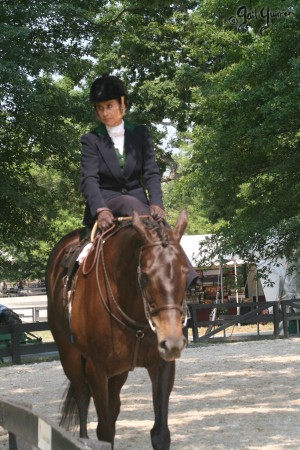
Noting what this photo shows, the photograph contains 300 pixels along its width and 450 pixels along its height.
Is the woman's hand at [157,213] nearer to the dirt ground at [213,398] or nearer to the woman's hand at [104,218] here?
the woman's hand at [104,218]

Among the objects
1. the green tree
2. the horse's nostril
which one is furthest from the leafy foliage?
the horse's nostril

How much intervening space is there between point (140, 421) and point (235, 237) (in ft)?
53.3

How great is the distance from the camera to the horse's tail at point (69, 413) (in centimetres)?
809

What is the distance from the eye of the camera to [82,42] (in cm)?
2358

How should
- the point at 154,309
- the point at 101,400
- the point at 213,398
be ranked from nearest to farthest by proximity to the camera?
the point at 154,309 → the point at 101,400 → the point at 213,398

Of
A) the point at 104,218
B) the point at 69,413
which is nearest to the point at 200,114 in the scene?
the point at 69,413

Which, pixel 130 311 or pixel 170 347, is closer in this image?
pixel 170 347

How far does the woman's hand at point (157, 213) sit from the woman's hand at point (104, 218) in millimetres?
322

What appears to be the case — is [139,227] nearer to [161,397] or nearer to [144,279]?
[144,279]

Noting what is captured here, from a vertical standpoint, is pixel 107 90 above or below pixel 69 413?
above

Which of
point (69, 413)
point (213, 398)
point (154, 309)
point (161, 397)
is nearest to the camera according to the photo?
point (154, 309)

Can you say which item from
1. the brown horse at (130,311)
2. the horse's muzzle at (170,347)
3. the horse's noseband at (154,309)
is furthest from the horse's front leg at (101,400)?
the horse's muzzle at (170,347)

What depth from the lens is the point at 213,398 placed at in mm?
13430

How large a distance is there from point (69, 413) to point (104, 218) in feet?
7.44
